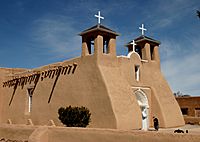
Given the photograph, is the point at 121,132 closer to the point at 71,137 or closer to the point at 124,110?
the point at 71,137

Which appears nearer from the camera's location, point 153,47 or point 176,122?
point 176,122

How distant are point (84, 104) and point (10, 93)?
12.0 m

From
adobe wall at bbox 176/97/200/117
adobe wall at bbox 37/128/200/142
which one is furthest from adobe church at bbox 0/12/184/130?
adobe wall at bbox 176/97/200/117

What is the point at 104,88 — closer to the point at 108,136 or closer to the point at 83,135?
the point at 83,135

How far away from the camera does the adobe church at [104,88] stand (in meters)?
16.9

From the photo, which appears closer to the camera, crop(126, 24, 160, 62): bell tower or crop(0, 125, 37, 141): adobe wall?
crop(0, 125, 37, 141): adobe wall

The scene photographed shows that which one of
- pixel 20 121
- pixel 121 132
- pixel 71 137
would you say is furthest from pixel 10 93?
pixel 121 132

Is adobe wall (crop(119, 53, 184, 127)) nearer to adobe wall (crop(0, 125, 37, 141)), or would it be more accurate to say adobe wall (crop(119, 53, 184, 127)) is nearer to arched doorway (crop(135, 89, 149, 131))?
arched doorway (crop(135, 89, 149, 131))

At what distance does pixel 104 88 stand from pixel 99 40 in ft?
11.0

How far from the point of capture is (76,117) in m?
15.7

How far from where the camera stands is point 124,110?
55.0 ft

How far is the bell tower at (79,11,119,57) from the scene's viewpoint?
18.0 meters

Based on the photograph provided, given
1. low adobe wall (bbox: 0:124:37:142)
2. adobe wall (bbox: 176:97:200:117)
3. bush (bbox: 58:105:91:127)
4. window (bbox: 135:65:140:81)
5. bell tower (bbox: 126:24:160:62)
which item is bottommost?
low adobe wall (bbox: 0:124:37:142)

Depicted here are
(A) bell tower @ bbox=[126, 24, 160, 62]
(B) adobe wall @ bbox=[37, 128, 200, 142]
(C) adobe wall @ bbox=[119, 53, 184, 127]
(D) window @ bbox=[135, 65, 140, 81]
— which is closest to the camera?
(B) adobe wall @ bbox=[37, 128, 200, 142]
